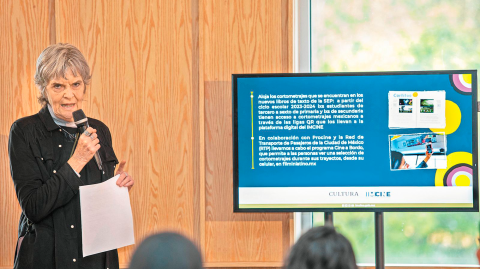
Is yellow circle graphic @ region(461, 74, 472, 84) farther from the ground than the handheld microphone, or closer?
farther from the ground

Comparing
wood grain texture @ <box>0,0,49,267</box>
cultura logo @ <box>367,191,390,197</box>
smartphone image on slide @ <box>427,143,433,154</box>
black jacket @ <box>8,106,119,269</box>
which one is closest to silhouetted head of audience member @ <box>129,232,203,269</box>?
black jacket @ <box>8,106,119,269</box>

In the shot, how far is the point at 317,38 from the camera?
10.6 ft

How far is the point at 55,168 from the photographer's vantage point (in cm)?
223

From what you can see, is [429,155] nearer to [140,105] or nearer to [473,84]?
[473,84]

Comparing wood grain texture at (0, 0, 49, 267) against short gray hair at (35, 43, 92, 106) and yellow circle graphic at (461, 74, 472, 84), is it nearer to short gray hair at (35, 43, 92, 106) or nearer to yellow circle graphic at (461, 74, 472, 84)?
short gray hair at (35, 43, 92, 106)

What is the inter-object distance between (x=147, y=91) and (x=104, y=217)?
1039 millimetres

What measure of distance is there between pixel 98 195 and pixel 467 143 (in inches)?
78.4

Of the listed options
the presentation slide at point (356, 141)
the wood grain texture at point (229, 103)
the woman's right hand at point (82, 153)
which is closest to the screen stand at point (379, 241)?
the presentation slide at point (356, 141)

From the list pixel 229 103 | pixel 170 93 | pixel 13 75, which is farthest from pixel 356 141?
pixel 13 75

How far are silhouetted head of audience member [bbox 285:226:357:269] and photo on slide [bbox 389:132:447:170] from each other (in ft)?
6.55

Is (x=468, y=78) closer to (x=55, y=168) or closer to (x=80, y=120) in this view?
(x=80, y=120)

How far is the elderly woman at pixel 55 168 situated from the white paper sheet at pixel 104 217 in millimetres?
45

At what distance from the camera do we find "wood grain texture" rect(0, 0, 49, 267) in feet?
10.1

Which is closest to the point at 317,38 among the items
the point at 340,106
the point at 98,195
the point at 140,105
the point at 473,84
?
the point at 340,106
